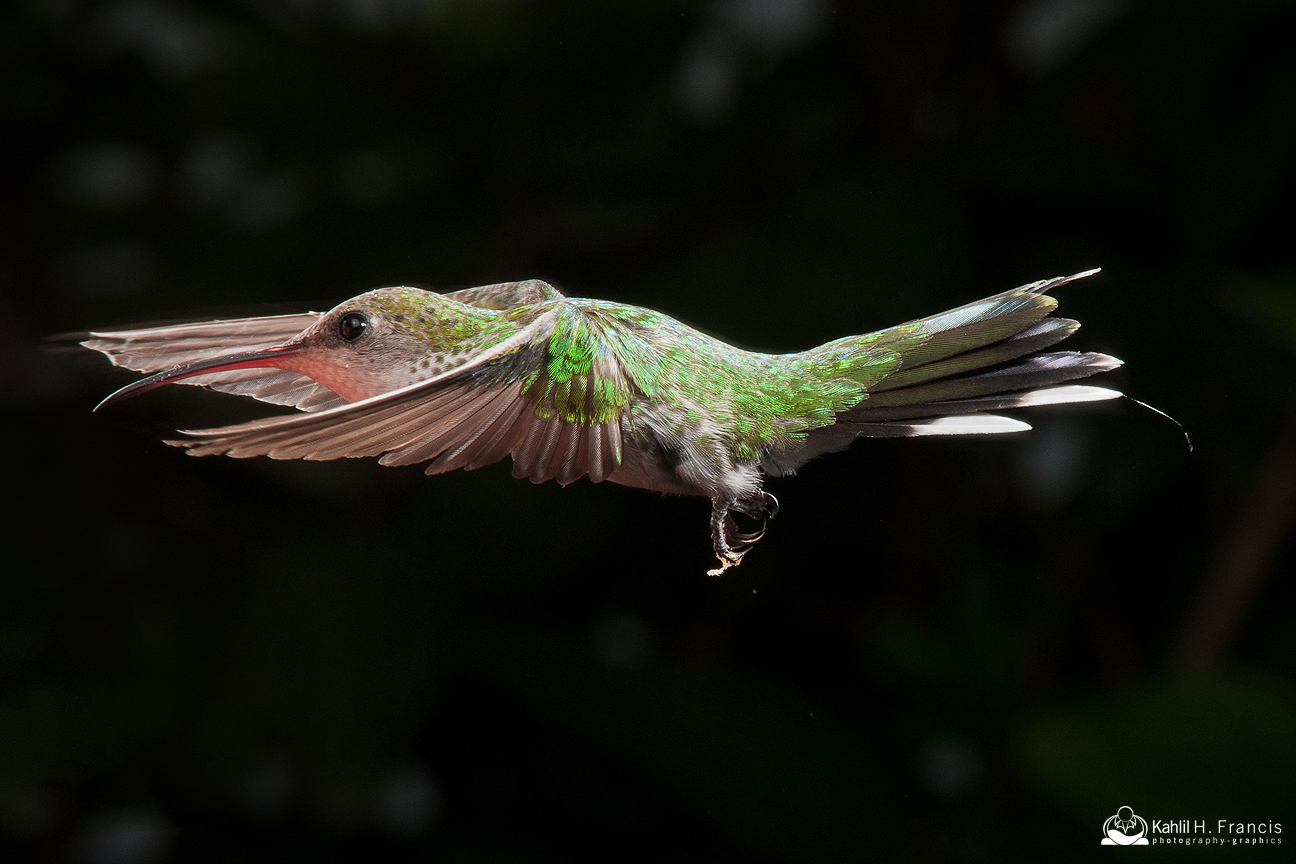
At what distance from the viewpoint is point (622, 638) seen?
69.7 inches

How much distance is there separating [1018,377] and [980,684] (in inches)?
41.7

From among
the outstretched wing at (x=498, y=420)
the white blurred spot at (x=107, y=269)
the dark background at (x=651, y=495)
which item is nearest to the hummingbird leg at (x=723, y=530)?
the outstretched wing at (x=498, y=420)

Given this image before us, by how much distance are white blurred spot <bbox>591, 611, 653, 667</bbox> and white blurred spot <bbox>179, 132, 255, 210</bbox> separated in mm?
905

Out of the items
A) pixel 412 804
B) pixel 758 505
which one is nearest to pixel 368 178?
pixel 412 804

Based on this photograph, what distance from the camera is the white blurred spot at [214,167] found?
1691mm

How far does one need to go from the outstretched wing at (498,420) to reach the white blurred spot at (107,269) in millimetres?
1302

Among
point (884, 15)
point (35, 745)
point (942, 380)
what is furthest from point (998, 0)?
point (35, 745)

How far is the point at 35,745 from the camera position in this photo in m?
1.40

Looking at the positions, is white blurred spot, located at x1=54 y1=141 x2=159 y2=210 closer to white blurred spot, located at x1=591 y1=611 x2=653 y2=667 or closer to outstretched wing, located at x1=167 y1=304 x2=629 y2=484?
white blurred spot, located at x1=591 y1=611 x2=653 y2=667

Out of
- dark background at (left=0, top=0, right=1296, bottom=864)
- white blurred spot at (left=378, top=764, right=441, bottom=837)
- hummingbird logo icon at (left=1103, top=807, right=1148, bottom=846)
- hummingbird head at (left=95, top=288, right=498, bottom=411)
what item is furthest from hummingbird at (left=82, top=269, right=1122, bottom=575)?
white blurred spot at (left=378, top=764, right=441, bottom=837)

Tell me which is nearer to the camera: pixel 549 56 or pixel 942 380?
pixel 942 380

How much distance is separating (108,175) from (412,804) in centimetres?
112

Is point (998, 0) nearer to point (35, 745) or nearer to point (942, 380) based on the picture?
point (942, 380)

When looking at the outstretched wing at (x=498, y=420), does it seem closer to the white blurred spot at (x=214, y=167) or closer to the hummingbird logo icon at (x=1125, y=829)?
the hummingbird logo icon at (x=1125, y=829)
